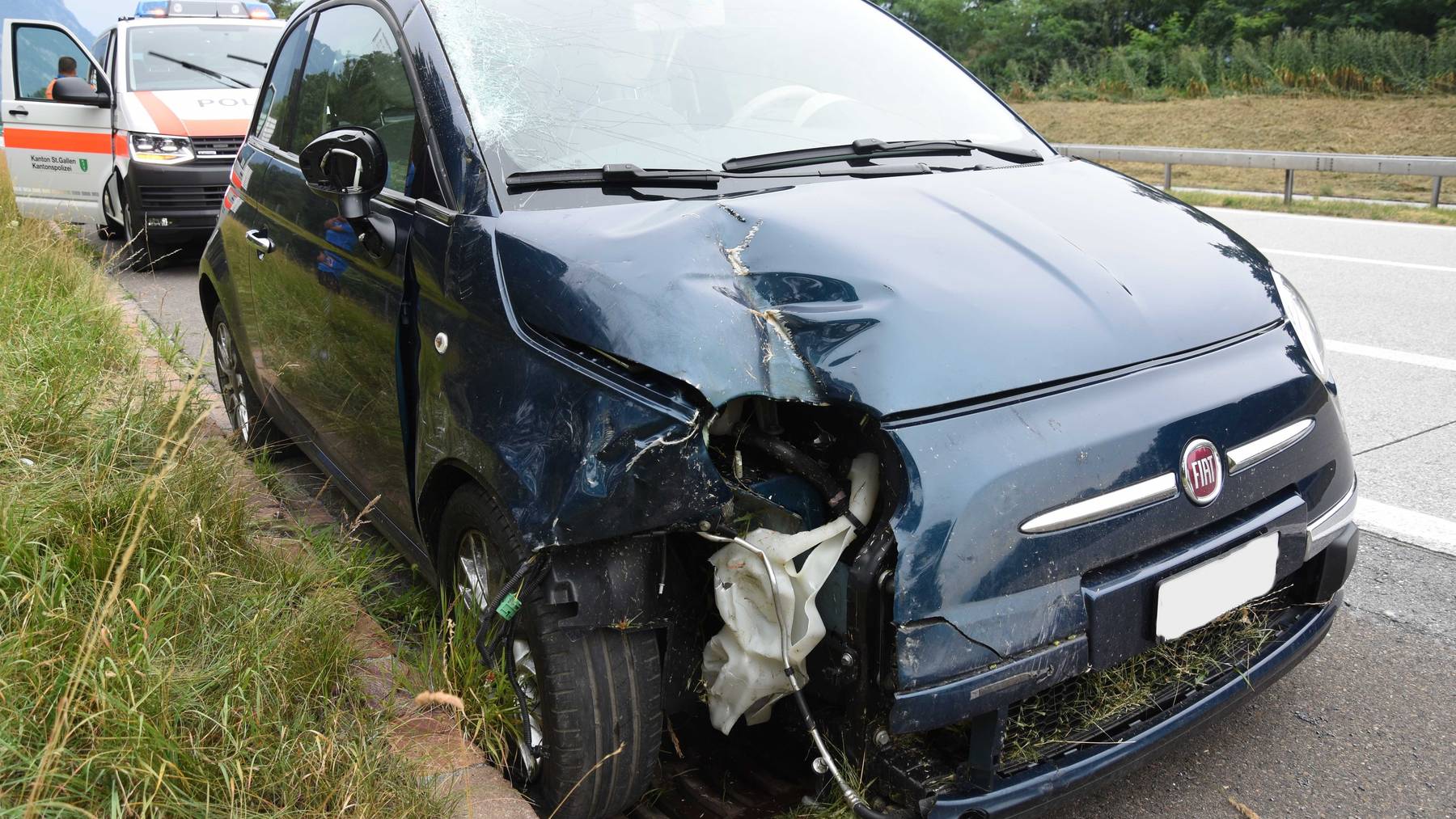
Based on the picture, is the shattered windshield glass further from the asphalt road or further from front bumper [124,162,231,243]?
front bumper [124,162,231,243]

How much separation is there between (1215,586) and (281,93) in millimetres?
3329

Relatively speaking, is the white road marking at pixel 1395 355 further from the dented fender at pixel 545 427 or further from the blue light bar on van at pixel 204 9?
the blue light bar on van at pixel 204 9

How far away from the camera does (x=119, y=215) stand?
28.9ft

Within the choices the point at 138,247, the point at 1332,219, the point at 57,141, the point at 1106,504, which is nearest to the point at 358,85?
the point at 1106,504

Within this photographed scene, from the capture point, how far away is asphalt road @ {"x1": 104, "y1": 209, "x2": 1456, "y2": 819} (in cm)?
238

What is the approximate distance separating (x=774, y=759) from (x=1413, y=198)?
12.8 metres

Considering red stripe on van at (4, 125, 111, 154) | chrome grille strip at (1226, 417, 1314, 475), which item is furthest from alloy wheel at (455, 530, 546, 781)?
red stripe on van at (4, 125, 111, 154)

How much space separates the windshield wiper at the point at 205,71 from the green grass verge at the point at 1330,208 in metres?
8.38

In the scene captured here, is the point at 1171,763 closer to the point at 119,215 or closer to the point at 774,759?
the point at 774,759

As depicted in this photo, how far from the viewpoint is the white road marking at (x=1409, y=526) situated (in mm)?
3508

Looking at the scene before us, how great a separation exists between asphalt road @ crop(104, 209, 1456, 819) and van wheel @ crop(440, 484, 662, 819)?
0.91 meters

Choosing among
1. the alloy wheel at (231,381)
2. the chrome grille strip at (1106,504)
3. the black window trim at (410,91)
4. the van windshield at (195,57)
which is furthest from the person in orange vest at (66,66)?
the chrome grille strip at (1106,504)

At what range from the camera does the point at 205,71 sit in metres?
9.03

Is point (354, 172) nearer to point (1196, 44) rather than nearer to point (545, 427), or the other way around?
point (545, 427)
